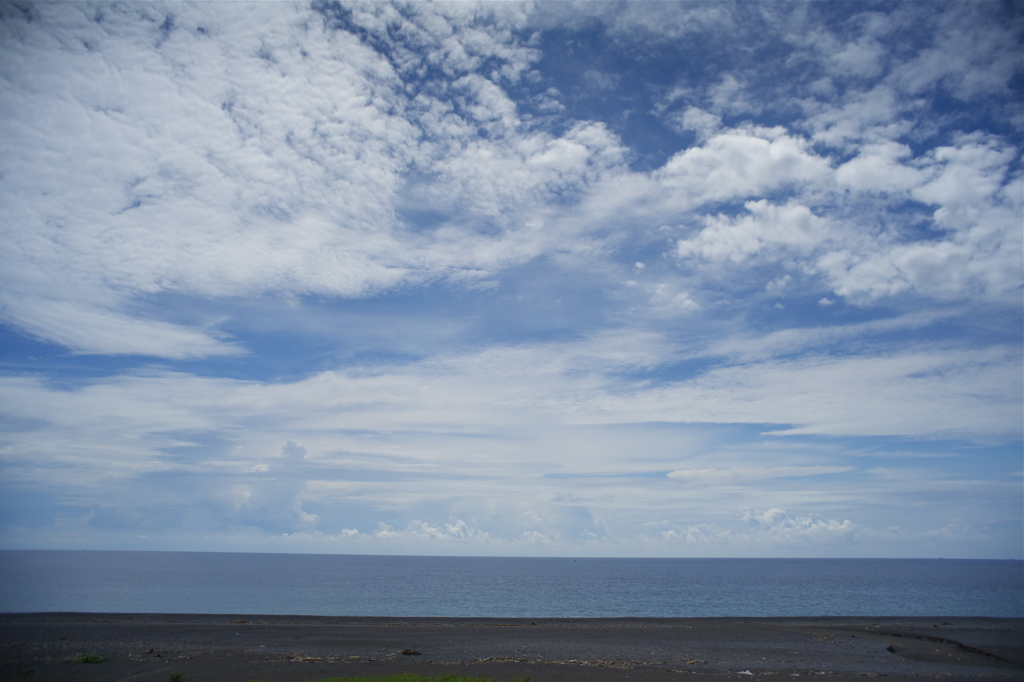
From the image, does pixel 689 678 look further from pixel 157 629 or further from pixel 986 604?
pixel 986 604

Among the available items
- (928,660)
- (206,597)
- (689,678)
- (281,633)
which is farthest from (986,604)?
(206,597)

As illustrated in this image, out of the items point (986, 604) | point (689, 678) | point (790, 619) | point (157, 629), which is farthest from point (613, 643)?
point (986, 604)

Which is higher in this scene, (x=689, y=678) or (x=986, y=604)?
(x=689, y=678)

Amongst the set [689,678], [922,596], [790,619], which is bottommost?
[922,596]

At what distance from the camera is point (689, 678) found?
26.2 meters

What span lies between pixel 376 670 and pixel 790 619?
1883 inches

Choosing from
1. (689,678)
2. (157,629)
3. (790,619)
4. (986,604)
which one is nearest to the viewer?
(689,678)

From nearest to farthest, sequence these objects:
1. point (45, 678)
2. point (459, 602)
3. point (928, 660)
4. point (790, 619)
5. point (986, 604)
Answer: point (45, 678) → point (928, 660) → point (790, 619) → point (459, 602) → point (986, 604)

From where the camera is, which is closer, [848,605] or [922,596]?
[848,605]

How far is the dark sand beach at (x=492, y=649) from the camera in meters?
26.8

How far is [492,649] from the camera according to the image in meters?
34.6

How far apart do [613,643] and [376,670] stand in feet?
60.5

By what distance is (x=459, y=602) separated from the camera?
83312mm

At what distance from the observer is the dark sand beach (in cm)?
2681
